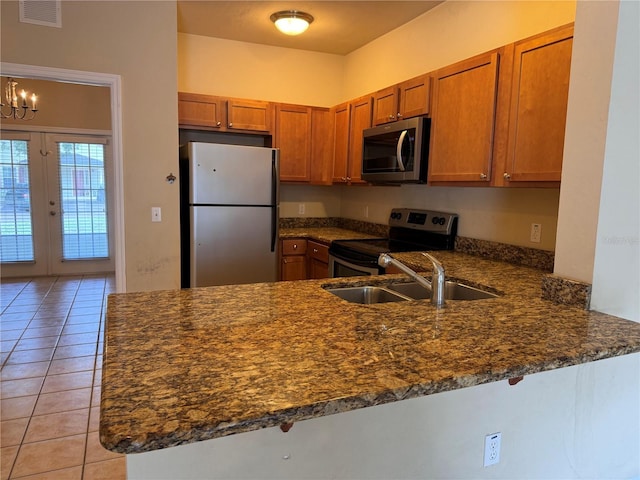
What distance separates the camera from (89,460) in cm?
207

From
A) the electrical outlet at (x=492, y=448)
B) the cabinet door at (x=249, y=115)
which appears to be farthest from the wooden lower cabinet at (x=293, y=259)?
the electrical outlet at (x=492, y=448)

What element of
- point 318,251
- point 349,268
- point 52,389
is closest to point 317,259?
point 318,251

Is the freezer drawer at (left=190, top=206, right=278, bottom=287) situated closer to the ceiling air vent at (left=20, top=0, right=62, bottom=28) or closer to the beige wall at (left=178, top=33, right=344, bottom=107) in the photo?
the beige wall at (left=178, top=33, right=344, bottom=107)

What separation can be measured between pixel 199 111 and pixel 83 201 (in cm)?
329

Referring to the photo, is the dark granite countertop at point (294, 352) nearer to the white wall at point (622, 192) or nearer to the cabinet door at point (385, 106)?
the white wall at point (622, 192)

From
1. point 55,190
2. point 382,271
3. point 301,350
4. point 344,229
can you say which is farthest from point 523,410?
point 55,190

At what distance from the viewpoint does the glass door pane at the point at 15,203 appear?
18.3 ft

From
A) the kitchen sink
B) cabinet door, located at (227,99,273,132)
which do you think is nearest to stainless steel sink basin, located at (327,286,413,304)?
the kitchen sink

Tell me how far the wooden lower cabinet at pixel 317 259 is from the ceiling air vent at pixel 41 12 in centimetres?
244

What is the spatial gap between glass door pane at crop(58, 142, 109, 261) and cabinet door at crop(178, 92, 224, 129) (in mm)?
3020

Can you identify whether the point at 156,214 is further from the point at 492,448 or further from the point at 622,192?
the point at 622,192

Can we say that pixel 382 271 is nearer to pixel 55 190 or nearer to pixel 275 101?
pixel 275 101

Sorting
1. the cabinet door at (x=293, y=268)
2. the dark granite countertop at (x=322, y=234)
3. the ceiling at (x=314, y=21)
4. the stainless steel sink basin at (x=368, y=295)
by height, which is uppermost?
the ceiling at (x=314, y=21)

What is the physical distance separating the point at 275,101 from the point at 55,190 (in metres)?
3.58
